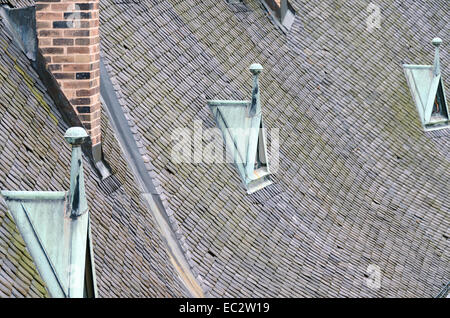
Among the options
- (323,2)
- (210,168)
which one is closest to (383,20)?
(323,2)

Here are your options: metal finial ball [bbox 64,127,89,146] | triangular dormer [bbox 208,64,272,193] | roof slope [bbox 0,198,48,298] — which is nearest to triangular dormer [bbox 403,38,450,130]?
triangular dormer [bbox 208,64,272,193]

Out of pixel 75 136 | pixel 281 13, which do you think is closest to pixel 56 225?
pixel 75 136

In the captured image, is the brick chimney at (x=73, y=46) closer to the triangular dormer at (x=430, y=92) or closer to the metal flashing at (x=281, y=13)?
the metal flashing at (x=281, y=13)

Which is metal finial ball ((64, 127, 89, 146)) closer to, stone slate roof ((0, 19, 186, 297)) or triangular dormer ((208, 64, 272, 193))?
stone slate roof ((0, 19, 186, 297))

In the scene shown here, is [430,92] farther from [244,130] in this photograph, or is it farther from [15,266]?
[15,266]

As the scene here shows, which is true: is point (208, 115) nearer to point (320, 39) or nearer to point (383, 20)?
point (320, 39)
